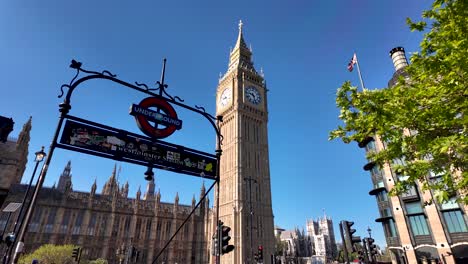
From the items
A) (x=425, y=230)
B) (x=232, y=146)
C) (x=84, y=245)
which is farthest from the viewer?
(x=232, y=146)

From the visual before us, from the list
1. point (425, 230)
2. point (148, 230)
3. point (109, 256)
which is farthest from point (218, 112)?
point (425, 230)

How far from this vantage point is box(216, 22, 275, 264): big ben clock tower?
188 feet

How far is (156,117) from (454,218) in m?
34.1

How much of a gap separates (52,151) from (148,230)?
71878 mm

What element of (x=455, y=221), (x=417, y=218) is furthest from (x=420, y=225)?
(x=455, y=221)

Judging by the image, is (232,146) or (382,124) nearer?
(382,124)

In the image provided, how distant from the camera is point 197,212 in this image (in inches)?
3123

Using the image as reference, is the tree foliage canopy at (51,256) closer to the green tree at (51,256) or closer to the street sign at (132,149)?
the green tree at (51,256)

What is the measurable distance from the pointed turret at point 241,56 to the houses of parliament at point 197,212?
40 cm

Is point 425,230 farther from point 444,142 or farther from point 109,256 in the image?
point 109,256

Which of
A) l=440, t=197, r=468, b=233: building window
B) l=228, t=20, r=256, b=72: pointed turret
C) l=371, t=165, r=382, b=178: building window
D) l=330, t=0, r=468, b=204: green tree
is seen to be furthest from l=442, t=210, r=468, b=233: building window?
l=228, t=20, r=256, b=72: pointed turret

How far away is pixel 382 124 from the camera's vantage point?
10102mm

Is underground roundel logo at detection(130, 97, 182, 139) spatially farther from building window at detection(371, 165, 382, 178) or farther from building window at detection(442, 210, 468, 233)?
building window at detection(371, 165, 382, 178)

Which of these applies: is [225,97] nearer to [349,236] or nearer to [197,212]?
[197,212]
